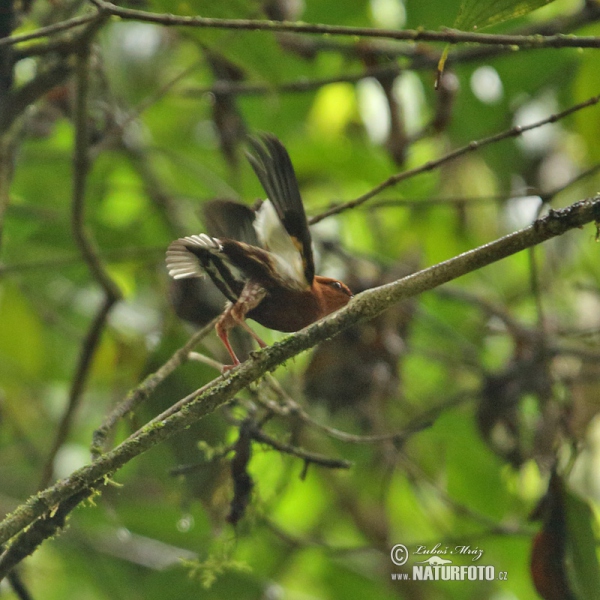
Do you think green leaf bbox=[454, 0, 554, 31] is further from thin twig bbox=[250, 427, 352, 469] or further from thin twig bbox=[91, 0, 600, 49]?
thin twig bbox=[250, 427, 352, 469]

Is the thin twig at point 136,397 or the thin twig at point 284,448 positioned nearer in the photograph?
the thin twig at point 136,397

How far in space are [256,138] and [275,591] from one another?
182 centimetres

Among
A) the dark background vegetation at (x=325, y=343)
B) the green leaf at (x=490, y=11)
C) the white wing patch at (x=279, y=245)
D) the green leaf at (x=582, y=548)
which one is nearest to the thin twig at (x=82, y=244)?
the dark background vegetation at (x=325, y=343)

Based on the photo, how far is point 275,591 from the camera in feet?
8.58

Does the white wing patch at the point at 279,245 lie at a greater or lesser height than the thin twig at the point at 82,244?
lesser

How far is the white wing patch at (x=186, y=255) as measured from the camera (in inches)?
50.0

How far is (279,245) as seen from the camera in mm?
1299

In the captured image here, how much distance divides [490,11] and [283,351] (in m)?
0.70

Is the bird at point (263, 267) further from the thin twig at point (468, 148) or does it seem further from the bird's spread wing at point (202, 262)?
the thin twig at point (468, 148)

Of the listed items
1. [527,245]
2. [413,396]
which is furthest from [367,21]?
[527,245]

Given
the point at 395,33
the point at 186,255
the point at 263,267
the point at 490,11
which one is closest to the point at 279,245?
the point at 263,267

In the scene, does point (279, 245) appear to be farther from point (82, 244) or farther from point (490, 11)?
point (82, 244)

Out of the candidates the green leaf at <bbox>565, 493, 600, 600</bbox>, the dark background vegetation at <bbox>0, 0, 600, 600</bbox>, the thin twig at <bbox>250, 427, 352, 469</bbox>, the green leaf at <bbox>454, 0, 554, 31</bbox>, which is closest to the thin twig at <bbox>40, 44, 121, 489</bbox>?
the dark background vegetation at <bbox>0, 0, 600, 600</bbox>

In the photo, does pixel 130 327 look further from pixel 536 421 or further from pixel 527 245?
pixel 527 245
